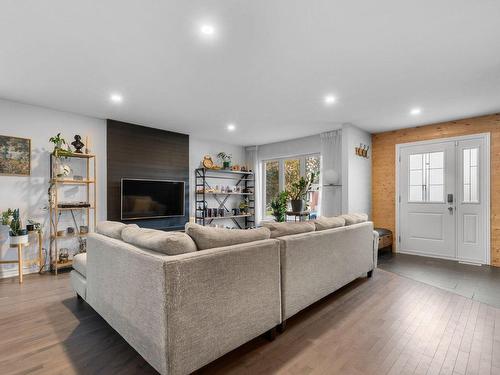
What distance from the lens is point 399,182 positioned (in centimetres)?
530

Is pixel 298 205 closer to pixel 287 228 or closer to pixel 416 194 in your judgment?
pixel 287 228

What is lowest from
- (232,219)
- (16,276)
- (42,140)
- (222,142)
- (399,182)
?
(16,276)

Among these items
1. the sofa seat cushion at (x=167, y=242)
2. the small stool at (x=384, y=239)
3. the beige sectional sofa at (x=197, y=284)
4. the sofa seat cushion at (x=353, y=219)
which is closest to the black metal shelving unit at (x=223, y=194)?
the small stool at (x=384, y=239)

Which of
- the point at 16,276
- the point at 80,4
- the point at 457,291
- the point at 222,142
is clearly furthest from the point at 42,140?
the point at 457,291

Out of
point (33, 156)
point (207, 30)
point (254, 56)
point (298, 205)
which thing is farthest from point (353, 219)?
point (33, 156)

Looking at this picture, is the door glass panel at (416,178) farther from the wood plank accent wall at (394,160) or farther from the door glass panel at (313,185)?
the door glass panel at (313,185)

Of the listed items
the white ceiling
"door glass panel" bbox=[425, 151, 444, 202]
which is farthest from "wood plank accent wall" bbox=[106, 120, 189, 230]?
"door glass panel" bbox=[425, 151, 444, 202]

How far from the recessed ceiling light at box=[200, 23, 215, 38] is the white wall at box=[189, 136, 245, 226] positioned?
12.9ft

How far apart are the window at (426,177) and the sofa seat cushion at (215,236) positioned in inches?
170

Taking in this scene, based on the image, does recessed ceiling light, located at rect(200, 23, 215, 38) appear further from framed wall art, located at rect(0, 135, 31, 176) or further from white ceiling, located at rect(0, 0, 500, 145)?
framed wall art, located at rect(0, 135, 31, 176)

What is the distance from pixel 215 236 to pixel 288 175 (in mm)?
5038

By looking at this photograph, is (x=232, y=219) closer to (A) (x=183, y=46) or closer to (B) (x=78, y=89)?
(B) (x=78, y=89)

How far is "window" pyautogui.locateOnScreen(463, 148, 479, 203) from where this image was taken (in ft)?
14.7

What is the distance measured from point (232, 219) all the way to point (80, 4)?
5490 mm
